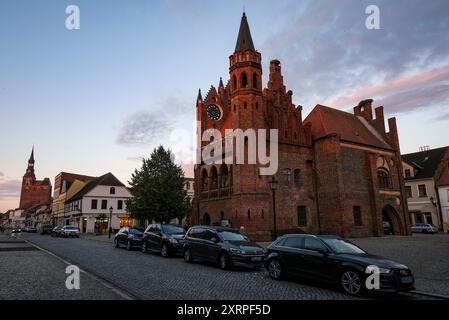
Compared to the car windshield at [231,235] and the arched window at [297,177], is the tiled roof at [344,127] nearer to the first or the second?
the arched window at [297,177]

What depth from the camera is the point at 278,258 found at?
1095cm

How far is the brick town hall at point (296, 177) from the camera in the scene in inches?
1128

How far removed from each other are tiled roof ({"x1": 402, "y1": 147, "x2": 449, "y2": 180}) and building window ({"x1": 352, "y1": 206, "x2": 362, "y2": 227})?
2100cm

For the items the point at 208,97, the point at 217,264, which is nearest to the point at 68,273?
the point at 217,264

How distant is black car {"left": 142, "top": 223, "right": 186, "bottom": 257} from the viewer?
17.6m

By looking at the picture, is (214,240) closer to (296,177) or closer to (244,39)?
(296,177)

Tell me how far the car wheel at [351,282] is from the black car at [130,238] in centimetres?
1570

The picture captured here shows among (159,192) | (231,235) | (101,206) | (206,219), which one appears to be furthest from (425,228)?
(101,206)

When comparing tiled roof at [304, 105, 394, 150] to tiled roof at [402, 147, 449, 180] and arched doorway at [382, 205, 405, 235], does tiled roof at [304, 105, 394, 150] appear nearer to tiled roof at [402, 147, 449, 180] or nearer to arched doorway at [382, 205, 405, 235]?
arched doorway at [382, 205, 405, 235]

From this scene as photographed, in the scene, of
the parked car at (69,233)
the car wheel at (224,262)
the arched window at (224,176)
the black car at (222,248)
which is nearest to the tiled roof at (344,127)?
the arched window at (224,176)

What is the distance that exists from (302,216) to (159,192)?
45.3 feet

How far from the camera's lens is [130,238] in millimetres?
21844
